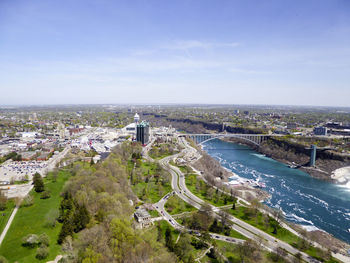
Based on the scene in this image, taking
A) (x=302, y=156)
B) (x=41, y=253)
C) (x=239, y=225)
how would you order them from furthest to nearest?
1. (x=302, y=156)
2. (x=239, y=225)
3. (x=41, y=253)

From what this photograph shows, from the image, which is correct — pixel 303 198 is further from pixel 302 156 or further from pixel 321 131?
pixel 321 131

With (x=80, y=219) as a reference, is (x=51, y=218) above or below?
below

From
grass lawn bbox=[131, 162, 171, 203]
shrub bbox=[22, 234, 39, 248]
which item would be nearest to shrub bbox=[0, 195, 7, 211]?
shrub bbox=[22, 234, 39, 248]

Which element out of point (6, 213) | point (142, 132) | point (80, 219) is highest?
point (142, 132)

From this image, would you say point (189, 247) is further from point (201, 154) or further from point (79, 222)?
point (201, 154)

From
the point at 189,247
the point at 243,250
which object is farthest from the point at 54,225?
the point at 243,250

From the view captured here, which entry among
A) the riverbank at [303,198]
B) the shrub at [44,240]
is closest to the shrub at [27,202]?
the shrub at [44,240]

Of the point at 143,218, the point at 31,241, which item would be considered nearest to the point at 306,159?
the point at 143,218
